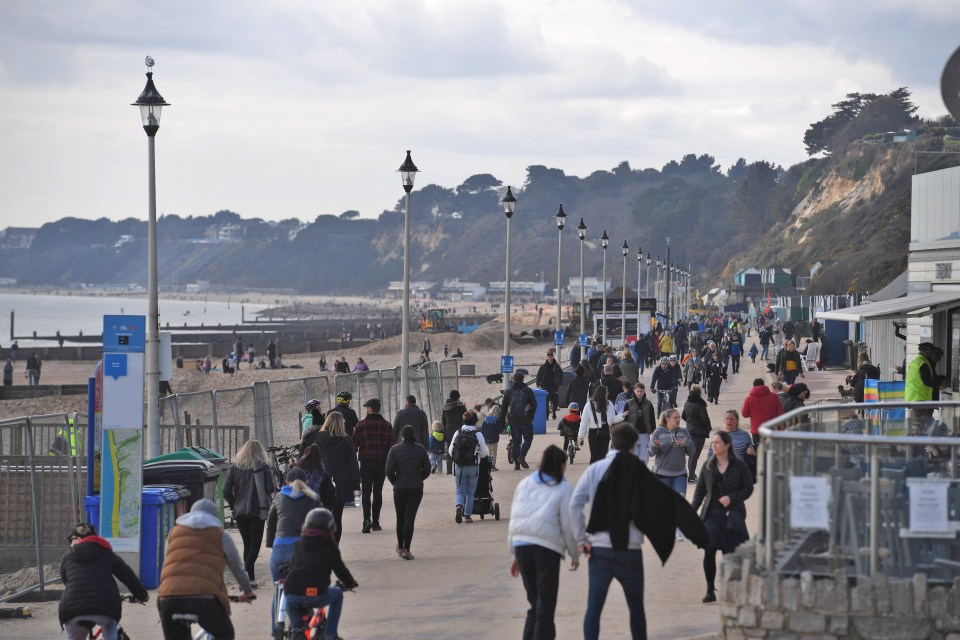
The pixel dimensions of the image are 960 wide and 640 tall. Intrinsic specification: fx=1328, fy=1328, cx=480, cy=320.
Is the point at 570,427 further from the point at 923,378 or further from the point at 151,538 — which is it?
the point at 151,538

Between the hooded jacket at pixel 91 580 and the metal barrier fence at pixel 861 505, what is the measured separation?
161 inches

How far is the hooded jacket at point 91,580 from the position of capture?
834 centimetres

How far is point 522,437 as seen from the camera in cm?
2288

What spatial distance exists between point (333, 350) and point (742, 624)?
77.1 metres

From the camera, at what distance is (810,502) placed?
8016 millimetres

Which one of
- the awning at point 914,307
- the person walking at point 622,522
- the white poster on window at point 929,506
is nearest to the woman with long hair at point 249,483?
the person walking at point 622,522

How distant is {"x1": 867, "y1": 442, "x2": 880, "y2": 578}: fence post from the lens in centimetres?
784

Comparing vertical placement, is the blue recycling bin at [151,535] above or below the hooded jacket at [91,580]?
below

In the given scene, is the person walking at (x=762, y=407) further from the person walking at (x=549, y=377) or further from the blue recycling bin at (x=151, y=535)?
the person walking at (x=549, y=377)

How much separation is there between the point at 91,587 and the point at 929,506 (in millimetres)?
5190

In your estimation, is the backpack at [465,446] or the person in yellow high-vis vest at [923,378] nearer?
the backpack at [465,446]

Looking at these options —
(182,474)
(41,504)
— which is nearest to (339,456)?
(182,474)

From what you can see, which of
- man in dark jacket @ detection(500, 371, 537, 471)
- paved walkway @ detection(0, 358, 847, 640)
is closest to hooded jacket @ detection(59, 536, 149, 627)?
paved walkway @ detection(0, 358, 847, 640)

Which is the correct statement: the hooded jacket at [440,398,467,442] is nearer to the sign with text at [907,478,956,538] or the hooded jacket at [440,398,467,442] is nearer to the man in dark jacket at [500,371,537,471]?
the man in dark jacket at [500,371,537,471]
